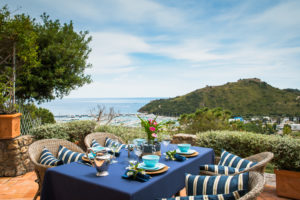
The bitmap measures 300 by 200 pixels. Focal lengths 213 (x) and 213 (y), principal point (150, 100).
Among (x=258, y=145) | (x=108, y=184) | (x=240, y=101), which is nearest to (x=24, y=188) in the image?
(x=108, y=184)

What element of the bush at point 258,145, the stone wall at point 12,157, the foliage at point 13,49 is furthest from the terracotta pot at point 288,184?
the foliage at point 13,49

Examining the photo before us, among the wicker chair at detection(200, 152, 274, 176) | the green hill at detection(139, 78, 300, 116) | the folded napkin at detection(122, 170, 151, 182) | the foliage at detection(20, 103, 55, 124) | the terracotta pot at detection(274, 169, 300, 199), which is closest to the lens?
the folded napkin at detection(122, 170, 151, 182)

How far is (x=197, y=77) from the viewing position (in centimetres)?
1293

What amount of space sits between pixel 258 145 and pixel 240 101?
19.1 feet

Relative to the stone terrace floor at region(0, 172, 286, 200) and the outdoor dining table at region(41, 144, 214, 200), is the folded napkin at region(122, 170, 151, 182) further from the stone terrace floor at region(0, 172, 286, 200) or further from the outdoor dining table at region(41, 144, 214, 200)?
the stone terrace floor at region(0, 172, 286, 200)

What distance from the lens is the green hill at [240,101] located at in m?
7.29

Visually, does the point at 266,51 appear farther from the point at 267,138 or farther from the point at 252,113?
the point at 267,138

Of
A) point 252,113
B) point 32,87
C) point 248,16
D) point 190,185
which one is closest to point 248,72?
point 252,113

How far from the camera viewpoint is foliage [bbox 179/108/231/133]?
5.37 meters

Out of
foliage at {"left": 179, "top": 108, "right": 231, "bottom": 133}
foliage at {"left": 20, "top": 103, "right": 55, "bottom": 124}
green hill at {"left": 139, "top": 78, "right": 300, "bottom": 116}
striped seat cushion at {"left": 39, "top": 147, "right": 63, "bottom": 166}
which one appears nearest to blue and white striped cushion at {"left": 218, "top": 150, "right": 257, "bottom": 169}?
striped seat cushion at {"left": 39, "top": 147, "right": 63, "bottom": 166}

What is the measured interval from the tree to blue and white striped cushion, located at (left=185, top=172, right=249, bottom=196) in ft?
13.2

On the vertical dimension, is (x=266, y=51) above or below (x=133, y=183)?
above

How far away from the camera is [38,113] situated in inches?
201

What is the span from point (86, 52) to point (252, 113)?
5.64 m
